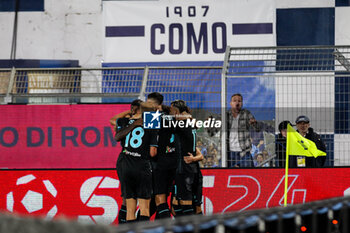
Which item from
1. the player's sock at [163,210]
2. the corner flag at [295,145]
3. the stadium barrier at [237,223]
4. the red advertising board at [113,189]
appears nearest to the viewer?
the stadium barrier at [237,223]

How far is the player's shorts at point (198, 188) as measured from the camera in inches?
333

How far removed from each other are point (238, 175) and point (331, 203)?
5585 millimetres

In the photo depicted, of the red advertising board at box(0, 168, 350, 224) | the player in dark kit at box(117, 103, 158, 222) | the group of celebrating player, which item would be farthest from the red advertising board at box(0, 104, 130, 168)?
the player in dark kit at box(117, 103, 158, 222)

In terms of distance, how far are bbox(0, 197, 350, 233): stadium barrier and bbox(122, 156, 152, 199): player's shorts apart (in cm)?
369

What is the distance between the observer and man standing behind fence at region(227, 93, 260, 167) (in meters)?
9.23

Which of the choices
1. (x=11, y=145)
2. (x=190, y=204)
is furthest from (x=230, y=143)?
(x=11, y=145)

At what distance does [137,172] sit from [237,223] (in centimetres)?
468

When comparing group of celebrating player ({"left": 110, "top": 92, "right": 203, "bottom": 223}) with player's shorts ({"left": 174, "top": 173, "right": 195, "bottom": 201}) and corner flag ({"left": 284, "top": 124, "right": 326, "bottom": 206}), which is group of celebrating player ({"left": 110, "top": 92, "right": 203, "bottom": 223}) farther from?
corner flag ({"left": 284, "top": 124, "right": 326, "bottom": 206})

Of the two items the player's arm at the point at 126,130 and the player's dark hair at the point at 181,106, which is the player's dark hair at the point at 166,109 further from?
the player's arm at the point at 126,130

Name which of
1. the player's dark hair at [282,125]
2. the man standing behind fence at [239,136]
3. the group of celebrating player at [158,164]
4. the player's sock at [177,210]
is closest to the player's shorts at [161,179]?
the group of celebrating player at [158,164]

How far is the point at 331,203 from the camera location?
3.67 meters

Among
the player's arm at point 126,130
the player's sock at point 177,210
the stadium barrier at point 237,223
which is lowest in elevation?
the player's sock at point 177,210

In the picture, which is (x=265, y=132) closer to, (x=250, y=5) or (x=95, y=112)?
(x=95, y=112)

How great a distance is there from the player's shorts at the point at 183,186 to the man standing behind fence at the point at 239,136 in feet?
3.73
